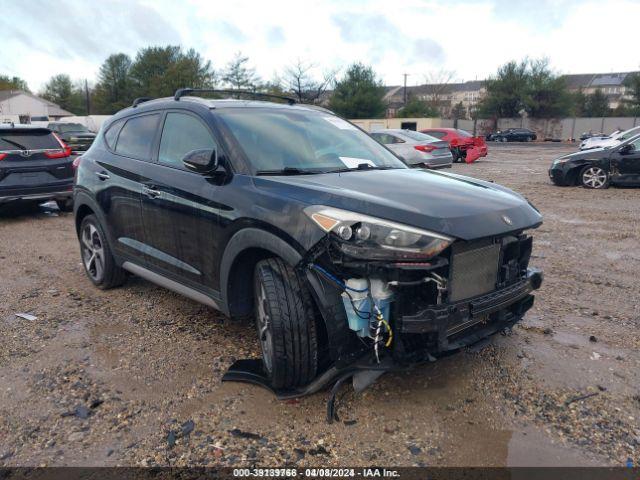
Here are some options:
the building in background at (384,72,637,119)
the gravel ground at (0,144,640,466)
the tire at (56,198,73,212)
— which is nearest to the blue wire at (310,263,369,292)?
the gravel ground at (0,144,640,466)

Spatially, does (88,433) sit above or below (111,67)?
below

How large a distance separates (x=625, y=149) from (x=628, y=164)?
345mm

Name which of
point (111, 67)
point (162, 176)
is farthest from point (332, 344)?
point (111, 67)

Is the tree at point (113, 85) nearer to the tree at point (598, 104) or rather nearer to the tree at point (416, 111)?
the tree at point (416, 111)

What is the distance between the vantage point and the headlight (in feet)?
8.51

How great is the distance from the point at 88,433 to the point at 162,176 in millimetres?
1865

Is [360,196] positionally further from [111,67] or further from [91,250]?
[111,67]

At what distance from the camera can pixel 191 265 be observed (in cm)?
372

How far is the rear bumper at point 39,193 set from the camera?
27.7 feet

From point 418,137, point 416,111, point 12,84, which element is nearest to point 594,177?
point 418,137

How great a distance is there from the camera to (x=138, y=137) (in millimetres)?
4496

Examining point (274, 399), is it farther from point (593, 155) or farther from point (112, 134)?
point (593, 155)

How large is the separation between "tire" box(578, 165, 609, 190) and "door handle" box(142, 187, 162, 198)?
11.3m

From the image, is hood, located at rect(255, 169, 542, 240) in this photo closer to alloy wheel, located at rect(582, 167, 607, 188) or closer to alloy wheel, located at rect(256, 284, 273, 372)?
alloy wheel, located at rect(256, 284, 273, 372)
